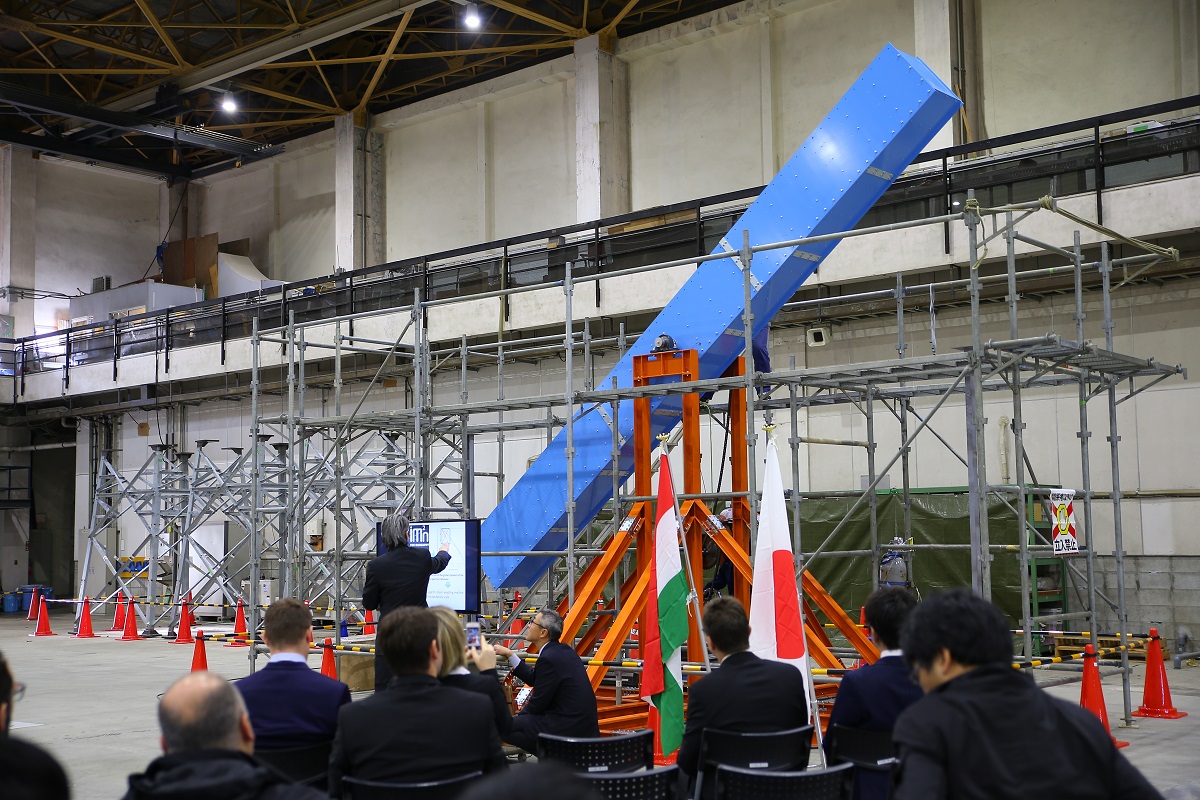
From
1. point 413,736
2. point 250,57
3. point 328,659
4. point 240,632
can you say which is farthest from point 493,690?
point 250,57

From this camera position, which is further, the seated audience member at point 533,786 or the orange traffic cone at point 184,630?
the orange traffic cone at point 184,630

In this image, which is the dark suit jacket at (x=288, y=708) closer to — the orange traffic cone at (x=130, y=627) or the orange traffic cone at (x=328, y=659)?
the orange traffic cone at (x=328, y=659)

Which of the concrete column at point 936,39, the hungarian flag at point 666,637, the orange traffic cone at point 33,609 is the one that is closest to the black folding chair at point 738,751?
the hungarian flag at point 666,637

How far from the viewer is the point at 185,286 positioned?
28.9 meters

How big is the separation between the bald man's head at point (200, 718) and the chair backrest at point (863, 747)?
9.07 ft

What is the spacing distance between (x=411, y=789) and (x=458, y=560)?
6.29 metres

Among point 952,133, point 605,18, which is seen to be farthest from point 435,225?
point 952,133

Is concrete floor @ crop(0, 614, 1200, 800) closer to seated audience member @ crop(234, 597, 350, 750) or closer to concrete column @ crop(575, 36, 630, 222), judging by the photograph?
seated audience member @ crop(234, 597, 350, 750)

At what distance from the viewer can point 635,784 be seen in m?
4.83

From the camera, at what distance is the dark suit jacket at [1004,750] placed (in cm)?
273

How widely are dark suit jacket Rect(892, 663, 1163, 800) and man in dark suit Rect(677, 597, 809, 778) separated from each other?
2.32 metres

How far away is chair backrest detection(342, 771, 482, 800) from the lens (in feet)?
13.6

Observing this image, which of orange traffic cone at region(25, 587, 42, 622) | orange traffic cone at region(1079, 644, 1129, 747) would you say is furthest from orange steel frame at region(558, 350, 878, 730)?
orange traffic cone at region(25, 587, 42, 622)

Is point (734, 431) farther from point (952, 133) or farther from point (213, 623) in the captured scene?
point (213, 623)
